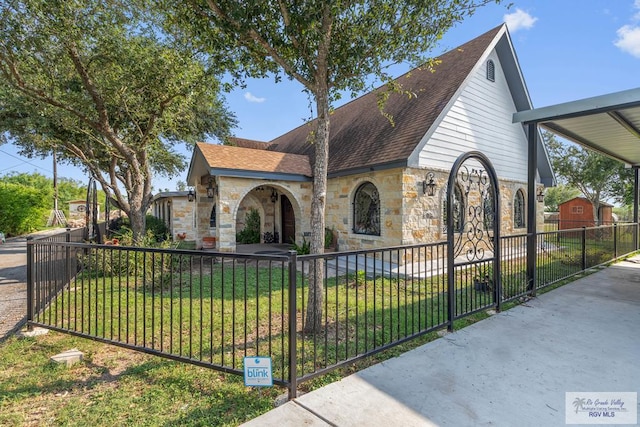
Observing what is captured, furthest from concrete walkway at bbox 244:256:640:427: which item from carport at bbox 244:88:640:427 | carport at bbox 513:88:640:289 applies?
carport at bbox 513:88:640:289

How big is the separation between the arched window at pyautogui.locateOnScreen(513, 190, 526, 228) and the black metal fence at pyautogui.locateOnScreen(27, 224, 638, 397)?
3408 millimetres

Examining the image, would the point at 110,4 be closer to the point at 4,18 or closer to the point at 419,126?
the point at 4,18

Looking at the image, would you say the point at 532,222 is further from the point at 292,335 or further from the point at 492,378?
the point at 292,335

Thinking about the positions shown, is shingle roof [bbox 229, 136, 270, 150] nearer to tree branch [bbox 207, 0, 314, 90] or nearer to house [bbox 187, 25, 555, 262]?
house [bbox 187, 25, 555, 262]

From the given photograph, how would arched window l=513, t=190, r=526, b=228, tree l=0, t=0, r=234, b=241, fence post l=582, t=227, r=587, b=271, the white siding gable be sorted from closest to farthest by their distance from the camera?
tree l=0, t=0, r=234, b=241 < fence post l=582, t=227, r=587, b=271 < the white siding gable < arched window l=513, t=190, r=526, b=228

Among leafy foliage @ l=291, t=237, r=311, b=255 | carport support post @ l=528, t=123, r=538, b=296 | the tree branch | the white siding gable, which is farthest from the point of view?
leafy foliage @ l=291, t=237, r=311, b=255

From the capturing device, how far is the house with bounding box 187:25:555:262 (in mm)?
8305

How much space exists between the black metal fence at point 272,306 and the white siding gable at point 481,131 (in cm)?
358

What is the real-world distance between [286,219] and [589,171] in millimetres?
17157

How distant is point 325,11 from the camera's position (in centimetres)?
359

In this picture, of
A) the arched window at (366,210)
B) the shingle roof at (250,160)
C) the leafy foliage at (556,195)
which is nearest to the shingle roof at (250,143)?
the shingle roof at (250,160)

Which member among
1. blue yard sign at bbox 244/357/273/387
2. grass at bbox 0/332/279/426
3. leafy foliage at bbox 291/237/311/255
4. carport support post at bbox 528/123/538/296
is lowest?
grass at bbox 0/332/279/426

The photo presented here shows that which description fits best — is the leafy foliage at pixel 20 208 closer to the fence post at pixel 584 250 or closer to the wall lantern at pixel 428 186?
the wall lantern at pixel 428 186

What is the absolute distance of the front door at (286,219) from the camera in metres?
13.9
